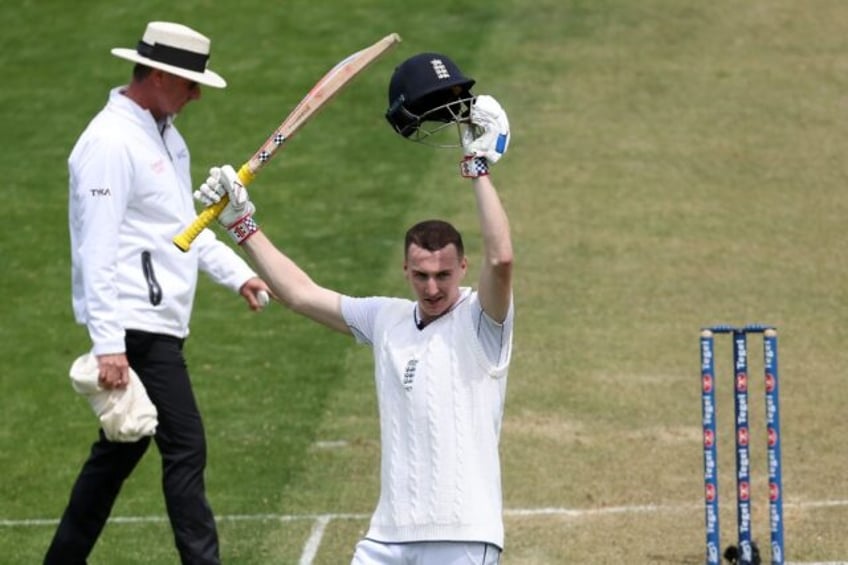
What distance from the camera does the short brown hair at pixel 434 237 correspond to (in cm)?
618

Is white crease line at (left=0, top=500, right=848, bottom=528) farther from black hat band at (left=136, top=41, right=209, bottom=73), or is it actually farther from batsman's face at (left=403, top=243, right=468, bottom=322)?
batsman's face at (left=403, top=243, right=468, bottom=322)

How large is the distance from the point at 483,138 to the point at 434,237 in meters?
0.37

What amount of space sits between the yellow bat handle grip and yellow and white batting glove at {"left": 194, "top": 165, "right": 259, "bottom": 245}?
0.06 feet

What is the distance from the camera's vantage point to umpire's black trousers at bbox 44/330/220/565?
318 inches

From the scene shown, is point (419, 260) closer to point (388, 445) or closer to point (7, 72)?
point (388, 445)

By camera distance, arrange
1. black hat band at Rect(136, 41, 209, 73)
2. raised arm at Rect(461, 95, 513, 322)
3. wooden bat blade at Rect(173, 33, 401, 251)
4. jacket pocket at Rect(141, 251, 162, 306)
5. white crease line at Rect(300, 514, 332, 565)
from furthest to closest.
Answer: white crease line at Rect(300, 514, 332, 565), black hat band at Rect(136, 41, 209, 73), jacket pocket at Rect(141, 251, 162, 306), wooden bat blade at Rect(173, 33, 401, 251), raised arm at Rect(461, 95, 513, 322)

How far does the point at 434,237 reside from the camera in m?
6.20

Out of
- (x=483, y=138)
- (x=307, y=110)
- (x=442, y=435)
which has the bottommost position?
(x=442, y=435)

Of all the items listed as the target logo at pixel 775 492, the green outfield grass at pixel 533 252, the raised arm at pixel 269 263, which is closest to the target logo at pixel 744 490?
the target logo at pixel 775 492

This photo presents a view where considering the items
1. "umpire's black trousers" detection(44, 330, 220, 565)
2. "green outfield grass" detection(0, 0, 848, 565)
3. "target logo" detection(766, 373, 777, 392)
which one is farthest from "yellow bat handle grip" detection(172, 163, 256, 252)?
"green outfield grass" detection(0, 0, 848, 565)

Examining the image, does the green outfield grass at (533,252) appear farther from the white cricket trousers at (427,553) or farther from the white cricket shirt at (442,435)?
the white cricket shirt at (442,435)

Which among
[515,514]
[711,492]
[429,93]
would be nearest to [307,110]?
[429,93]

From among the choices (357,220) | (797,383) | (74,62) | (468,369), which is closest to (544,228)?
(357,220)

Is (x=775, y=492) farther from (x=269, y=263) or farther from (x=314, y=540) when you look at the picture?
(x=269, y=263)
